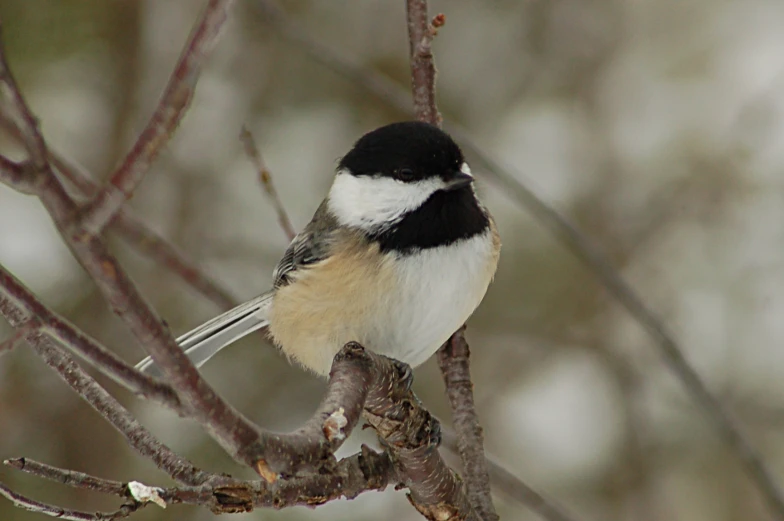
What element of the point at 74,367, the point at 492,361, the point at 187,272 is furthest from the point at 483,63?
the point at 74,367

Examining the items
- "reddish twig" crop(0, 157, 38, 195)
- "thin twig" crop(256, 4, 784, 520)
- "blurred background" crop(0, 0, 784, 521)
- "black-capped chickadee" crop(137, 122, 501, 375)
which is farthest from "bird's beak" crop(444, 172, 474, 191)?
"blurred background" crop(0, 0, 784, 521)

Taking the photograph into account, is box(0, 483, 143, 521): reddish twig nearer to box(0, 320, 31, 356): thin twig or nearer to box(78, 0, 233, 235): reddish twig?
box(0, 320, 31, 356): thin twig

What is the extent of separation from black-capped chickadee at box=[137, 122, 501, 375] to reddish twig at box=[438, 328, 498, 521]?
78mm

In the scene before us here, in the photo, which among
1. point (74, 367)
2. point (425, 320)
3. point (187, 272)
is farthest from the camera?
point (187, 272)

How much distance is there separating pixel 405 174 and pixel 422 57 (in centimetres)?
32

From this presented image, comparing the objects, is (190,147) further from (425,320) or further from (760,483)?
(760,483)

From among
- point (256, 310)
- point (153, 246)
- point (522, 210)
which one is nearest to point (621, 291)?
point (256, 310)

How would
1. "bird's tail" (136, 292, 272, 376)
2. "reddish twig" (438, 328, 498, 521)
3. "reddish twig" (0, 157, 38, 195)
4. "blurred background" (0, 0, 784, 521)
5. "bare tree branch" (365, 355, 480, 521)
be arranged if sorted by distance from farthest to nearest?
"blurred background" (0, 0, 784, 521), "bird's tail" (136, 292, 272, 376), "reddish twig" (438, 328, 498, 521), "bare tree branch" (365, 355, 480, 521), "reddish twig" (0, 157, 38, 195)

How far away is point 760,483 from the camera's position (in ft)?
7.18

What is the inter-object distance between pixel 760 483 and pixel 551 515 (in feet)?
1.92

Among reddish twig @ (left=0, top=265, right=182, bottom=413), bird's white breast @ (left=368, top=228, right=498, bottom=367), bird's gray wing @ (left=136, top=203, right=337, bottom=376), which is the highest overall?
bird's gray wing @ (left=136, top=203, right=337, bottom=376)

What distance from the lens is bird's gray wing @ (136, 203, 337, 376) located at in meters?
2.33

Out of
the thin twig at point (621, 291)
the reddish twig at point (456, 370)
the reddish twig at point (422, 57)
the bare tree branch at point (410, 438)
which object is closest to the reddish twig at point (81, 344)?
the bare tree branch at point (410, 438)

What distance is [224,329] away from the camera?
2559mm
